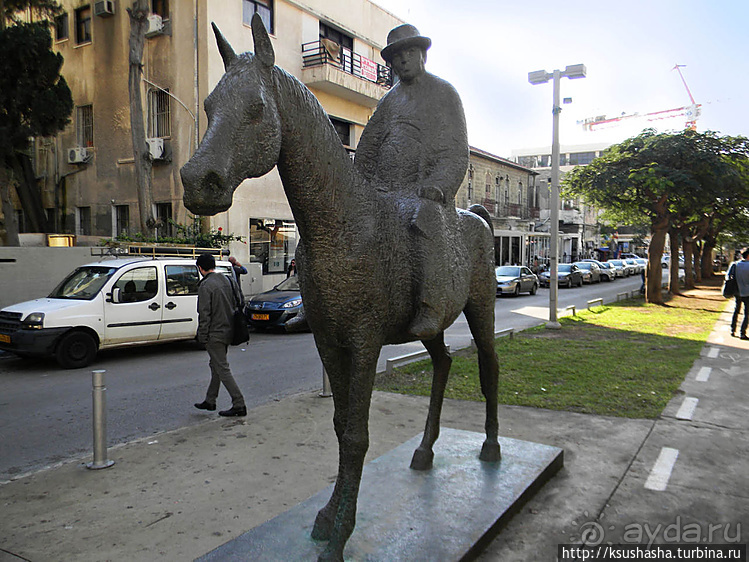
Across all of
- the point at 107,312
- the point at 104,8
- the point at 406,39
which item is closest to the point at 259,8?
the point at 104,8

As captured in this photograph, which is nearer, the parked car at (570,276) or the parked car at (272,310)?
the parked car at (272,310)

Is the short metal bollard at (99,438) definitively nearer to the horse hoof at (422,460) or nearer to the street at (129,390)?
the street at (129,390)

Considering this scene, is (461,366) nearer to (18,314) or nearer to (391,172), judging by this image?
(391,172)

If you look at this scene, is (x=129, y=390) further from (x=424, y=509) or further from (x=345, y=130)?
(x=345, y=130)

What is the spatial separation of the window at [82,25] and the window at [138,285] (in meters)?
13.6

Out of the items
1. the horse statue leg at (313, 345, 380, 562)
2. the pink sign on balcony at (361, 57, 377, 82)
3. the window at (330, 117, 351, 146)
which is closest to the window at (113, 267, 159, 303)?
the horse statue leg at (313, 345, 380, 562)

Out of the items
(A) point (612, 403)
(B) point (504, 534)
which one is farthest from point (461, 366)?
(B) point (504, 534)

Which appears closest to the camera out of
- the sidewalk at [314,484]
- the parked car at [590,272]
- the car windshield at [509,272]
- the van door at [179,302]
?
the sidewalk at [314,484]

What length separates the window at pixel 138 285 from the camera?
9.93 metres

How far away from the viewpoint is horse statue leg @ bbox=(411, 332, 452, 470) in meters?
4.03

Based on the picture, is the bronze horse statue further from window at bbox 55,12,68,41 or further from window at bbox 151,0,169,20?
window at bbox 55,12,68,41

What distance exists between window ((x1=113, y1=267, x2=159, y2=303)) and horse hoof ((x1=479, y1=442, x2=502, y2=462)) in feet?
25.7

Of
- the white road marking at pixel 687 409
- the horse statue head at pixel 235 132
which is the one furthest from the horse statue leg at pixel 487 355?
the white road marking at pixel 687 409
